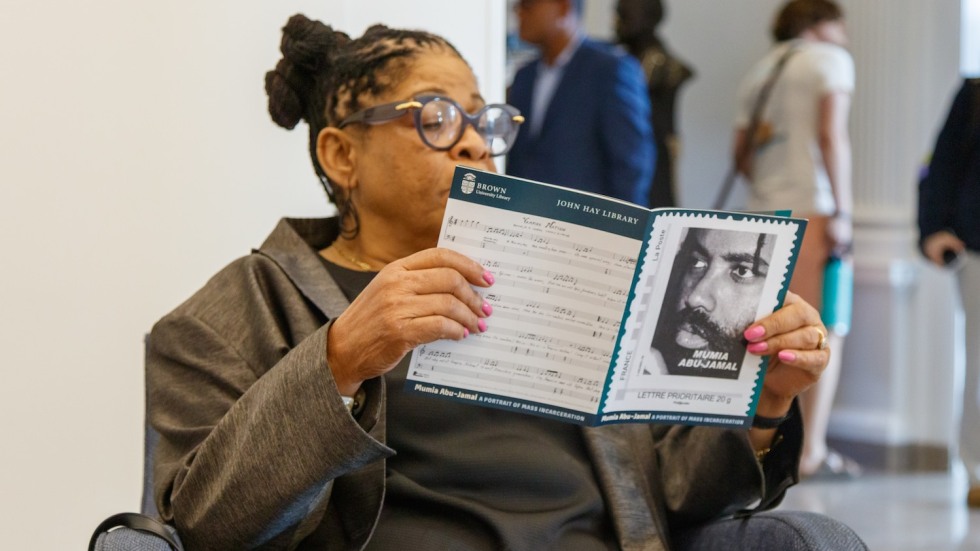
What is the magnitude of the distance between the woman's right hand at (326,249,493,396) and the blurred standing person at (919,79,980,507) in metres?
3.54

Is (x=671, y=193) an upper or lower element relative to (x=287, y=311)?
lower

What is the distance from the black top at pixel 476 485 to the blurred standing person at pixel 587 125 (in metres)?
2.44

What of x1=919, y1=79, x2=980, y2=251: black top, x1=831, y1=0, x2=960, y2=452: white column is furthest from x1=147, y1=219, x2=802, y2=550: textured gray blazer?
x1=831, y1=0, x2=960, y2=452: white column

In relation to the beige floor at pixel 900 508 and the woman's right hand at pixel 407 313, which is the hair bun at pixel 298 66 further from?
the beige floor at pixel 900 508

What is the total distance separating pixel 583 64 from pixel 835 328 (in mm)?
1779

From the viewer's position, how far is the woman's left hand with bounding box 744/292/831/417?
176 cm

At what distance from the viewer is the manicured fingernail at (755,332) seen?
175cm

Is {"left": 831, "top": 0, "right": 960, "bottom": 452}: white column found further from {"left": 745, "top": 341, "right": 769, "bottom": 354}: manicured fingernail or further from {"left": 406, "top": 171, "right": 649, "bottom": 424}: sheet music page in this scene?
{"left": 406, "top": 171, "right": 649, "bottom": 424}: sheet music page

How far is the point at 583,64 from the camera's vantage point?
441cm

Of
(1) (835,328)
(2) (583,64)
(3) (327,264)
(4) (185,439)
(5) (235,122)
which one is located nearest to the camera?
(4) (185,439)

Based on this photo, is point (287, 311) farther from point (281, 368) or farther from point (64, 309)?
point (64, 309)

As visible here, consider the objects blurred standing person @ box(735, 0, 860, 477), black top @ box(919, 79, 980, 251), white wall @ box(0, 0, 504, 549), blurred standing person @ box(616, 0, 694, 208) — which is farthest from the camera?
blurred standing person @ box(616, 0, 694, 208)

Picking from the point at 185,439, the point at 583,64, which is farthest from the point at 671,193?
the point at 185,439

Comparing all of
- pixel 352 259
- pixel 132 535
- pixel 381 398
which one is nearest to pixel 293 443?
pixel 381 398
